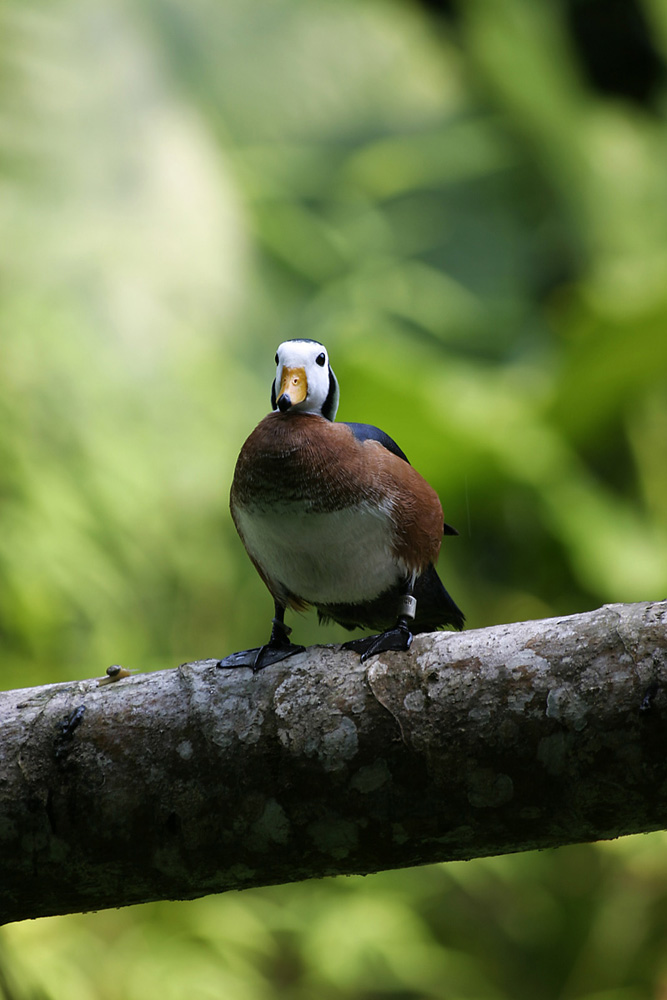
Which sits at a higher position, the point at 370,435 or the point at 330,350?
the point at 330,350

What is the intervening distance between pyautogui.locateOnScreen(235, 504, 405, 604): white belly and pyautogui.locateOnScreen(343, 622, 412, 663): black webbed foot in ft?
0.47

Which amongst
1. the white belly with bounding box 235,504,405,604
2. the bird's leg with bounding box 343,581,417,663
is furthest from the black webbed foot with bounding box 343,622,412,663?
the white belly with bounding box 235,504,405,604

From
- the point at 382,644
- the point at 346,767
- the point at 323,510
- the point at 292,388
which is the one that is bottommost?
the point at 346,767

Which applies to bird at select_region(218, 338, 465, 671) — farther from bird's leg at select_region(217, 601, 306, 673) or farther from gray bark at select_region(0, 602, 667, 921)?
gray bark at select_region(0, 602, 667, 921)

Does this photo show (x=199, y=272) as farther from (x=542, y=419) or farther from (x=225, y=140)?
(x=542, y=419)

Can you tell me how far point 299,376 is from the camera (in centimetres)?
121

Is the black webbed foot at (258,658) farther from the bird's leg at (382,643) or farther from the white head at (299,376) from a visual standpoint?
the white head at (299,376)

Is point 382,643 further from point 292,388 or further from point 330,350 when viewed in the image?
point 330,350

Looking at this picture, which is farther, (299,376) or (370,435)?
(370,435)

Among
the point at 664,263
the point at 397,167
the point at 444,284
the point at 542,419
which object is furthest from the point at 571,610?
the point at 397,167

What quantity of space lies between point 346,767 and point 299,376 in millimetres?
516

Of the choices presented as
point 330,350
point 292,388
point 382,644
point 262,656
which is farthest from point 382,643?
point 330,350

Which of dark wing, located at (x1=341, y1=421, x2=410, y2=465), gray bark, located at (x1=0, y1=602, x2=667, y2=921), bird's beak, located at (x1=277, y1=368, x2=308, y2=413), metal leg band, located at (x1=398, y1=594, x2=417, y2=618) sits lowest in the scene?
gray bark, located at (x1=0, y1=602, x2=667, y2=921)

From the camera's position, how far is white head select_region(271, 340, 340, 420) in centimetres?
118
